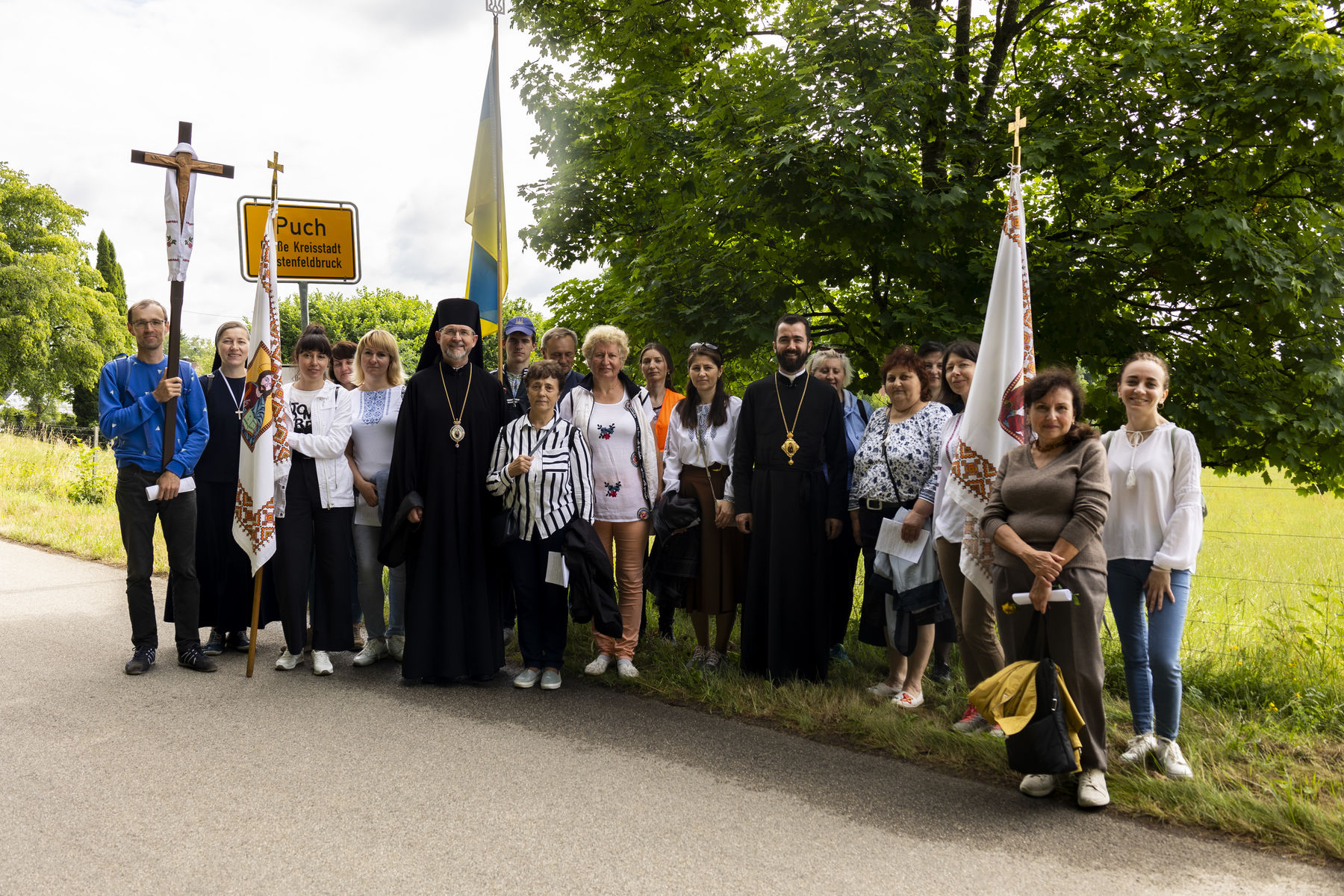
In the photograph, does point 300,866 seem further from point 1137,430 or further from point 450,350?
point 1137,430

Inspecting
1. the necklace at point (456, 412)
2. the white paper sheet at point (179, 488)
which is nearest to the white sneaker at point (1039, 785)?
the necklace at point (456, 412)

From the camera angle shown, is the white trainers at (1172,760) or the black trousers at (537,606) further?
the black trousers at (537,606)

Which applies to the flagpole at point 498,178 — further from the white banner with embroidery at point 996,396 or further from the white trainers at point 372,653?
the white banner with embroidery at point 996,396

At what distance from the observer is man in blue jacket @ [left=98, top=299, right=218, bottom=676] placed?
19.0 feet

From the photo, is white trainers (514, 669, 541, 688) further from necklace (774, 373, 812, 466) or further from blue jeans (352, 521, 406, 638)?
necklace (774, 373, 812, 466)

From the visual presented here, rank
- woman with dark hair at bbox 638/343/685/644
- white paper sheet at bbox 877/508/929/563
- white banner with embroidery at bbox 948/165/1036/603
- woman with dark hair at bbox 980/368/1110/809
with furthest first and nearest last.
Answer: woman with dark hair at bbox 638/343/685/644 < white paper sheet at bbox 877/508/929/563 < white banner with embroidery at bbox 948/165/1036/603 < woman with dark hair at bbox 980/368/1110/809

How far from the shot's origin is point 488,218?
7.30m

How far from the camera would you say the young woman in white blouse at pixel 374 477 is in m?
6.18

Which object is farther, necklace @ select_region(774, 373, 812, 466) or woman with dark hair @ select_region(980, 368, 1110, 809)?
necklace @ select_region(774, 373, 812, 466)

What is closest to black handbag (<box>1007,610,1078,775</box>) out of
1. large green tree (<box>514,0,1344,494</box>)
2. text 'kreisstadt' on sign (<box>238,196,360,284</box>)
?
large green tree (<box>514,0,1344,494</box>)

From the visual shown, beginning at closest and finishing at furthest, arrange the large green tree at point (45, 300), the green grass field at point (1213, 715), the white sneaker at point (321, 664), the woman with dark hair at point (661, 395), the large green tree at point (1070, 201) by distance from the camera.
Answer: the green grass field at point (1213, 715) < the white sneaker at point (321, 664) < the woman with dark hair at point (661, 395) < the large green tree at point (1070, 201) < the large green tree at point (45, 300)

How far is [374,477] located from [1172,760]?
4847mm

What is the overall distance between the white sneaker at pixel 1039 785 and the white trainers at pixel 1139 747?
0.49 metres

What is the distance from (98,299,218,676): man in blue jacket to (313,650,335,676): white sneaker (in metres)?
0.66
